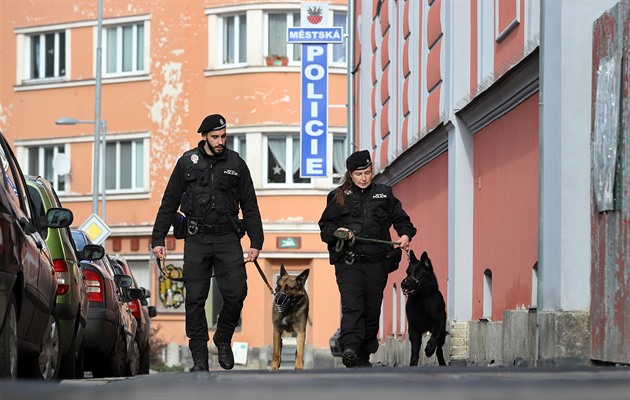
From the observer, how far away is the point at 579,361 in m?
13.2

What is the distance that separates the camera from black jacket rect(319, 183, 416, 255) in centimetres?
1445

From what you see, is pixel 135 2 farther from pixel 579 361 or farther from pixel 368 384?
pixel 368 384

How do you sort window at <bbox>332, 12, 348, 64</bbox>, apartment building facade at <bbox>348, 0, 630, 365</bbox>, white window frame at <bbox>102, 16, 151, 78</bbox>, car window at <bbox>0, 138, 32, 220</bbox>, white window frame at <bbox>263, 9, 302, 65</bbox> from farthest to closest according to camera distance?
1. white window frame at <bbox>102, 16, 151, 78</bbox>
2. window at <bbox>332, 12, 348, 64</bbox>
3. white window frame at <bbox>263, 9, 302, 65</bbox>
4. apartment building facade at <bbox>348, 0, 630, 365</bbox>
5. car window at <bbox>0, 138, 32, 220</bbox>

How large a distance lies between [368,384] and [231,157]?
294 inches

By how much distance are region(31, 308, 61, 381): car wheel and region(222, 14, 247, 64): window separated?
36297 mm

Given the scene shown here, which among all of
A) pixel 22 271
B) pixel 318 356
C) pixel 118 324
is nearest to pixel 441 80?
pixel 118 324

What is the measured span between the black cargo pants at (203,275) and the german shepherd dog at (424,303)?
494 cm

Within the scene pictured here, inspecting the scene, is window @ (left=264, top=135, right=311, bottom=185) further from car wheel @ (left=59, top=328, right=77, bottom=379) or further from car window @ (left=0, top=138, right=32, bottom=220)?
car window @ (left=0, top=138, right=32, bottom=220)

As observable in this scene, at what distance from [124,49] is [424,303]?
107 ft

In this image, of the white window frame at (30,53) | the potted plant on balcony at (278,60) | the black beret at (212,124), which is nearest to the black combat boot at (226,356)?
the black beret at (212,124)

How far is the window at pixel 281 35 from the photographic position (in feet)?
156

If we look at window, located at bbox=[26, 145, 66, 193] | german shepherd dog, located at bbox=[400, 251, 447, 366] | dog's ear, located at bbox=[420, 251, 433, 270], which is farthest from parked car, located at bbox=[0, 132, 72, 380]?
window, located at bbox=[26, 145, 66, 193]

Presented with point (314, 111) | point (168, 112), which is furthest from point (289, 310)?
point (168, 112)

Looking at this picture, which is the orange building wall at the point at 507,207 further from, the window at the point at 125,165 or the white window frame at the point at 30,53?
the white window frame at the point at 30,53
